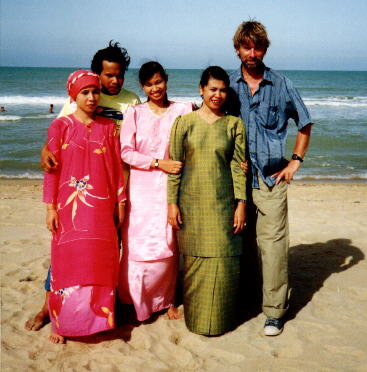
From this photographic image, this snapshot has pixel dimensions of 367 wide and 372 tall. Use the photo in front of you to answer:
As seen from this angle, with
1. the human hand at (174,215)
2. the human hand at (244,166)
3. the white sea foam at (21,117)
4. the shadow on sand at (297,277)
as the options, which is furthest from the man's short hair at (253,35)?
the white sea foam at (21,117)

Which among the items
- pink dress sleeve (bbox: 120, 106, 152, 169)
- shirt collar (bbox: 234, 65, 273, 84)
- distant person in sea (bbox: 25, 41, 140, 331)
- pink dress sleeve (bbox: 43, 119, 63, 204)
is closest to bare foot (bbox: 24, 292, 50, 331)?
distant person in sea (bbox: 25, 41, 140, 331)

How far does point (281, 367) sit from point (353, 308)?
1057mm

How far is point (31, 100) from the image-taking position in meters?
27.6

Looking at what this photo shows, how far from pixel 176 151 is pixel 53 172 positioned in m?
0.80

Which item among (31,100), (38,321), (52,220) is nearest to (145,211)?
(52,220)

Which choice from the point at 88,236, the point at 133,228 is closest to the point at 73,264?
the point at 88,236

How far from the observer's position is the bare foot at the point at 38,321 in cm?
307

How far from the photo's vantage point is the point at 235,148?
2824mm

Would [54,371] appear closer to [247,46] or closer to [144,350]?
[144,350]

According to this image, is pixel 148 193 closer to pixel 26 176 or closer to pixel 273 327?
Result: pixel 273 327

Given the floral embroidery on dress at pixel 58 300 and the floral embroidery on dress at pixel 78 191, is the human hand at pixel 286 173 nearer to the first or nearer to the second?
the floral embroidery on dress at pixel 78 191

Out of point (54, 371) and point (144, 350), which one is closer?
point (54, 371)

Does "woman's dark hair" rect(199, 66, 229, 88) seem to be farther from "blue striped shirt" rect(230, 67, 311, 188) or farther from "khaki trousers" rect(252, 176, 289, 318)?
"khaki trousers" rect(252, 176, 289, 318)

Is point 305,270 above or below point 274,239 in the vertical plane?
below
